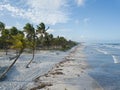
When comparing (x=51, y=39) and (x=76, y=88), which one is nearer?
(x=76, y=88)

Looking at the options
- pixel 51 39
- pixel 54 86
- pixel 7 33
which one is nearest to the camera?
pixel 54 86

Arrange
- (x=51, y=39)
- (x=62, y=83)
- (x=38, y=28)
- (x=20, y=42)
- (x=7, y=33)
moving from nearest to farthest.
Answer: (x=62, y=83)
(x=20, y=42)
(x=7, y=33)
(x=38, y=28)
(x=51, y=39)

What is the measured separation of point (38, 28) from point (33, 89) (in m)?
79.9

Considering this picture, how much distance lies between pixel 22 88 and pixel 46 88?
128 inches

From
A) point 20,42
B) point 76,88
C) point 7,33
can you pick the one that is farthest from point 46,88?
point 7,33

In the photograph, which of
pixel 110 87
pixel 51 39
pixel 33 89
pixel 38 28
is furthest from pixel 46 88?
pixel 51 39

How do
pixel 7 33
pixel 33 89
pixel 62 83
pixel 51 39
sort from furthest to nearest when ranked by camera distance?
pixel 51 39 < pixel 7 33 < pixel 62 83 < pixel 33 89

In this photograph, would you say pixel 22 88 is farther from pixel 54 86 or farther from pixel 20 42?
pixel 20 42

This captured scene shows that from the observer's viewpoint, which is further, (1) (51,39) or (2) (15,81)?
(1) (51,39)

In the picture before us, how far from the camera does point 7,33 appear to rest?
3691 inches

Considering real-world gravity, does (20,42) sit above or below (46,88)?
above

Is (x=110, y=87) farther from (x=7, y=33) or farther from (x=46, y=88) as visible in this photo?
(x=7, y=33)

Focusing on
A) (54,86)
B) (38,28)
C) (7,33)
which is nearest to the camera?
(54,86)

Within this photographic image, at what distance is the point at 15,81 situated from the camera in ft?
116
